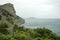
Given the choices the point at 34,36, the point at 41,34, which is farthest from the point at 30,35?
the point at 41,34

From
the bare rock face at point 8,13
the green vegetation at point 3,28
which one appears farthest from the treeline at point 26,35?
the bare rock face at point 8,13

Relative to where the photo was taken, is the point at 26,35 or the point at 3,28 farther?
the point at 3,28

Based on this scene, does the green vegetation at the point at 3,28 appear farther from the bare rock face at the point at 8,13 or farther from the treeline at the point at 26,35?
the bare rock face at the point at 8,13

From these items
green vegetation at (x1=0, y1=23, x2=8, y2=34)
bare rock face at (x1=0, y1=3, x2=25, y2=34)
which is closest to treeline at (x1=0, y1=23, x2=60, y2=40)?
green vegetation at (x1=0, y1=23, x2=8, y2=34)

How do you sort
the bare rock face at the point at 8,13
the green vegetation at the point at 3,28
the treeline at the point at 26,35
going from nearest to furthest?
the treeline at the point at 26,35 → the green vegetation at the point at 3,28 → the bare rock face at the point at 8,13

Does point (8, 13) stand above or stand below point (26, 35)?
above

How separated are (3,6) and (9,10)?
1.60 meters

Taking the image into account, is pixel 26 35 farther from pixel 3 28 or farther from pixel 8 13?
pixel 8 13

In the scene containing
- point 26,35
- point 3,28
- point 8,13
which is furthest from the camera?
point 8,13

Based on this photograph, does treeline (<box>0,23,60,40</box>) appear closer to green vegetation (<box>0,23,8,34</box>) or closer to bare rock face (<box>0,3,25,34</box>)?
green vegetation (<box>0,23,8,34</box>)

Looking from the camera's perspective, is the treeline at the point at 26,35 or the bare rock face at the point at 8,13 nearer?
the treeline at the point at 26,35

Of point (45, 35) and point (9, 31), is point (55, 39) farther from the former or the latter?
point (9, 31)

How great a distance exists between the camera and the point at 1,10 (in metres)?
37.6

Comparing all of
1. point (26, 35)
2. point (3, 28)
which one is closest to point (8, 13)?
point (3, 28)
